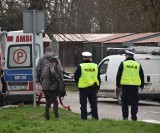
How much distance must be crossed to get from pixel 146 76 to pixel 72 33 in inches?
643

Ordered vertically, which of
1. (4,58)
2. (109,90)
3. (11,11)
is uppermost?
(11,11)

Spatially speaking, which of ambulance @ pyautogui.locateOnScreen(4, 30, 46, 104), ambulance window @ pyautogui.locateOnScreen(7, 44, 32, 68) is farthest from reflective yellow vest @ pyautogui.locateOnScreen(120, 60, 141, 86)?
ambulance window @ pyautogui.locateOnScreen(7, 44, 32, 68)

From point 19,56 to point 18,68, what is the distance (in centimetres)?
53

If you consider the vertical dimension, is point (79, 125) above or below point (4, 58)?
below

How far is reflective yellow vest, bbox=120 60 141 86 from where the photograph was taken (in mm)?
13719

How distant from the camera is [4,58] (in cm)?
1930

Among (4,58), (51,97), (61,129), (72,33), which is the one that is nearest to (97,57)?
(72,33)

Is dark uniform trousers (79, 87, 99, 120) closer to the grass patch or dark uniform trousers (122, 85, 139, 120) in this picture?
dark uniform trousers (122, 85, 139, 120)

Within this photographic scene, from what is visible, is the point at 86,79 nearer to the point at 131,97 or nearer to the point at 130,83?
the point at 130,83

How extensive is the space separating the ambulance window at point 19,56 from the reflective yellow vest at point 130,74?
5820 millimetres

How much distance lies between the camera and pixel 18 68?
18922mm

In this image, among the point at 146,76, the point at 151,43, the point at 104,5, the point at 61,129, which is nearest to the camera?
the point at 61,129

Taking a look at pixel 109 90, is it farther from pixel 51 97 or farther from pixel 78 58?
pixel 78 58

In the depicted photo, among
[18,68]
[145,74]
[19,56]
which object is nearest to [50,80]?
A: [18,68]
